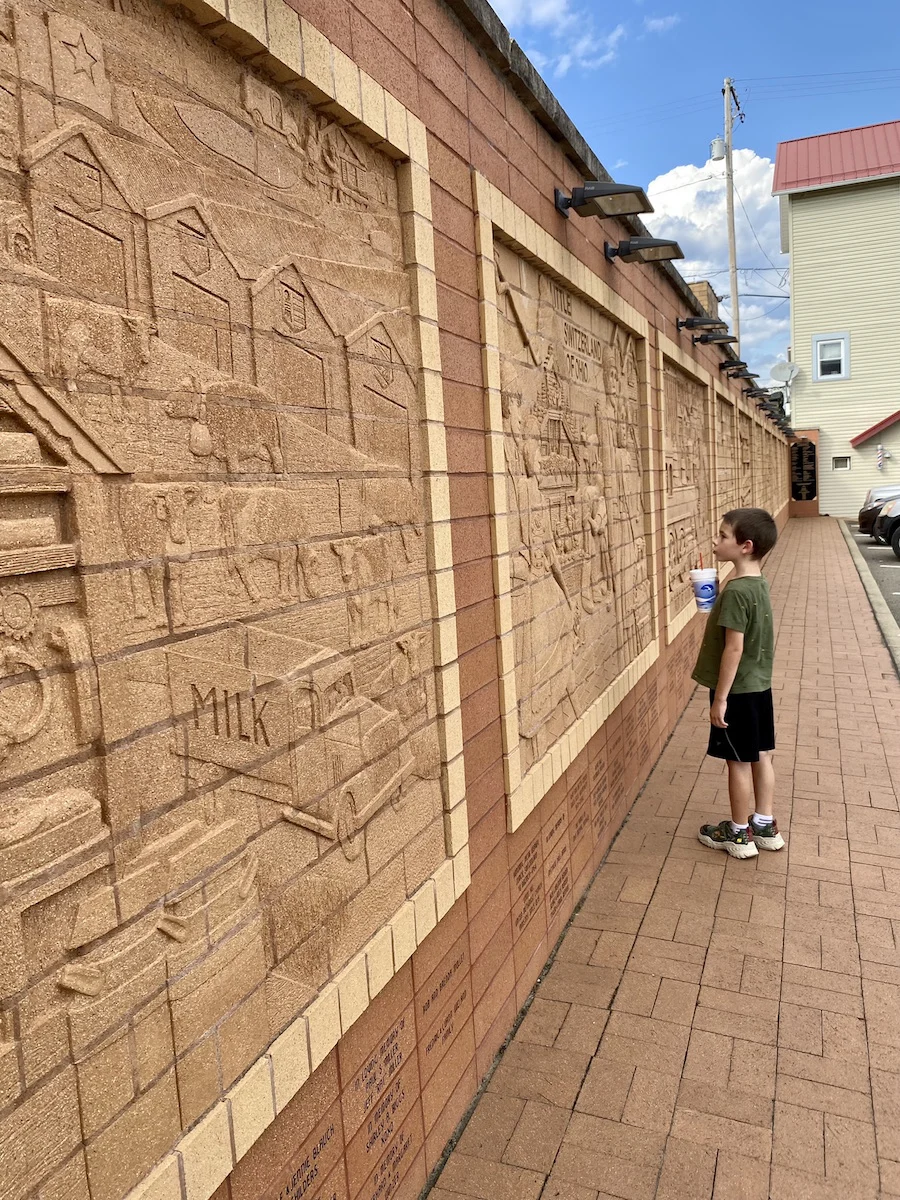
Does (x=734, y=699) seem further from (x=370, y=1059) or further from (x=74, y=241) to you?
(x=74, y=241)

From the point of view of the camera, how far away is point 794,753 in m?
5.86

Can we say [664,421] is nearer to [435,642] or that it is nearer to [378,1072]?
[435,642]

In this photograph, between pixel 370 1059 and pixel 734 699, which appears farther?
pixel 734 699

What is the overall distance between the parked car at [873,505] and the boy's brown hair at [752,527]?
17.8m

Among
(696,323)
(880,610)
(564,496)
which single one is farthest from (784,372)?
(564,496)

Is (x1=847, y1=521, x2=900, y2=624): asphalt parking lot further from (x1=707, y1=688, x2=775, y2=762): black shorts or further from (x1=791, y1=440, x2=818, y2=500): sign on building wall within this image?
(x1=707, y1=688, x2=775, y2=762): black shorts

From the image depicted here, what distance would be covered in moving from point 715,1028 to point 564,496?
232 centimetres

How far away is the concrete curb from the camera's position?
885 cm

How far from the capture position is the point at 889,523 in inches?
738

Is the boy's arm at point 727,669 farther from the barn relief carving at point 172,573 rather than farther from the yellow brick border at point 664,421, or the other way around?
the barn relief carving at point 172,573

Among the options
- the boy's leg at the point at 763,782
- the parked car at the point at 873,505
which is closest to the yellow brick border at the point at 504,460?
the boy's leg at the point at 763,782

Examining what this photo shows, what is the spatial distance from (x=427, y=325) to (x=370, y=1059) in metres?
2.07

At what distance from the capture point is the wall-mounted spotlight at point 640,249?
4820 millimetres

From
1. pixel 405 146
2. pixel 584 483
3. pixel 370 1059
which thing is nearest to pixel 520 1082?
pixel 370 1059
